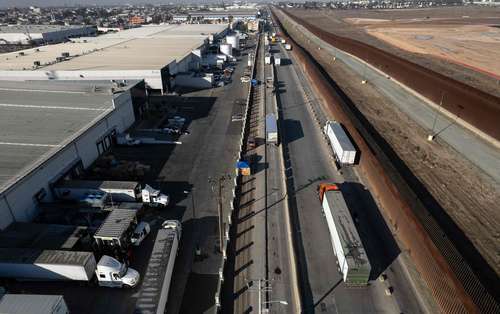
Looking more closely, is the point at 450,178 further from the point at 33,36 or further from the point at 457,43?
the point at 33,36

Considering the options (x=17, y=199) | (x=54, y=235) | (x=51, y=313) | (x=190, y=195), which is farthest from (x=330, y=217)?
(x=17, y=199)

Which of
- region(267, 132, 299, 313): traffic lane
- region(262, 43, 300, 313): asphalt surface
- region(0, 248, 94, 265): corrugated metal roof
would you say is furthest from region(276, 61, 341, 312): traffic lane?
region(0, 248, 94, 265): corrugated metal roof

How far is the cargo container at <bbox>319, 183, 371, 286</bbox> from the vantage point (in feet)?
73.3

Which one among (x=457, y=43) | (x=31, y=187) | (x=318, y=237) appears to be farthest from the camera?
(x=457, y=43)

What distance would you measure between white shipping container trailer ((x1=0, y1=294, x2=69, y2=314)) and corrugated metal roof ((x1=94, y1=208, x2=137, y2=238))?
6.31 metres

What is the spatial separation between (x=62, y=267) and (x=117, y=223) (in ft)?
17.0

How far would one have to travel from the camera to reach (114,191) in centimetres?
3294

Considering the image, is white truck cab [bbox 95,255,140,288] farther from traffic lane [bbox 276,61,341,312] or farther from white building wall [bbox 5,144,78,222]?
traffic lane [bbox 276,61,341,312]

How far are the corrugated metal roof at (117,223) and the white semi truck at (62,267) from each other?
86.6 inches

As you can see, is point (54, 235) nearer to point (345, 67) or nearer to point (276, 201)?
point (276, 201)

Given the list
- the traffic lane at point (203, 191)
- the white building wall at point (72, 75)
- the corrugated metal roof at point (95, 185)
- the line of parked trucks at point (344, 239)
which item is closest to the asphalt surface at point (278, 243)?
the line of parked trucks at point (344, 239)

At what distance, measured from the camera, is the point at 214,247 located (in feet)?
89.4

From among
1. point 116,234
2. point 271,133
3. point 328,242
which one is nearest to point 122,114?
point 271,133

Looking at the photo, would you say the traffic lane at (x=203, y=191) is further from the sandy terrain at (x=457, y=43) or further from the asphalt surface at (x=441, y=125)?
the sandy terrain at (x=457, y=43)
